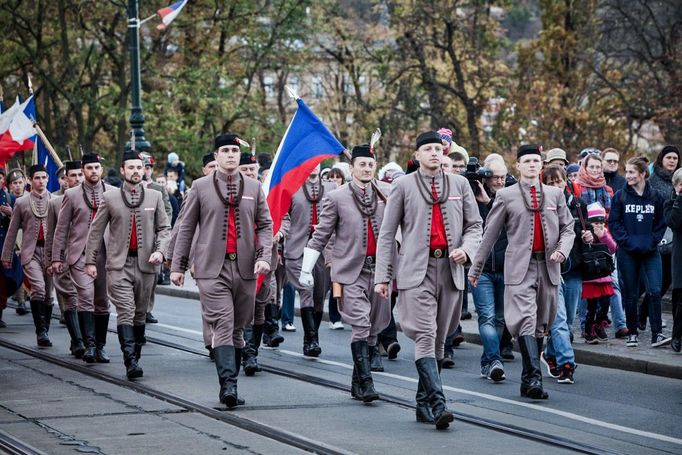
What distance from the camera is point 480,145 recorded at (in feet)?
118

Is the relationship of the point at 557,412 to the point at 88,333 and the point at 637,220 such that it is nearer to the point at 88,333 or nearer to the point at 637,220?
the point at 637,220

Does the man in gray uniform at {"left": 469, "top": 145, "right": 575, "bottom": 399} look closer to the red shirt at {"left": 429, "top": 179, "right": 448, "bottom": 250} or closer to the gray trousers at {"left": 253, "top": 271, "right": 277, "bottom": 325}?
the red shirt at {"left": 429, "top": 179, "right": 448, "bottom": 250}

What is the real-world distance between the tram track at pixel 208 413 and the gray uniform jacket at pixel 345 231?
1.68 m

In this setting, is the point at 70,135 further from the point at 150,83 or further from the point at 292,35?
the point at 292,35

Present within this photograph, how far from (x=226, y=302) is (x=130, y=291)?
7.39 ft

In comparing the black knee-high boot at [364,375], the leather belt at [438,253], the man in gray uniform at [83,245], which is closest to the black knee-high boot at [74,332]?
the man in gray uniform at [83,245]

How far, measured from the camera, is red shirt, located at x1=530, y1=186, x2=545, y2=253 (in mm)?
10828

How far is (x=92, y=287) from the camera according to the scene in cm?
1352

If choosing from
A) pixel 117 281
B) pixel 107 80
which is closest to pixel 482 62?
pixel 107 80

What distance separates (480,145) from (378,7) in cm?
662

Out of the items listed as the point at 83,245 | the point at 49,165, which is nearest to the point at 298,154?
the point at 83,245

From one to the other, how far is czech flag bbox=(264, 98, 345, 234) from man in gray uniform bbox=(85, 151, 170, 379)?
3.59ft

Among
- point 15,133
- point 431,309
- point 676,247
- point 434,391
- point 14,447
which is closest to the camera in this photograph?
point 14,447

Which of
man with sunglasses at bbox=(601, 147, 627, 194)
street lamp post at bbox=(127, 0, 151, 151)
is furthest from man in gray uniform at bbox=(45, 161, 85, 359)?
street lamp post at bbox=(127, 0, 151, 151)
